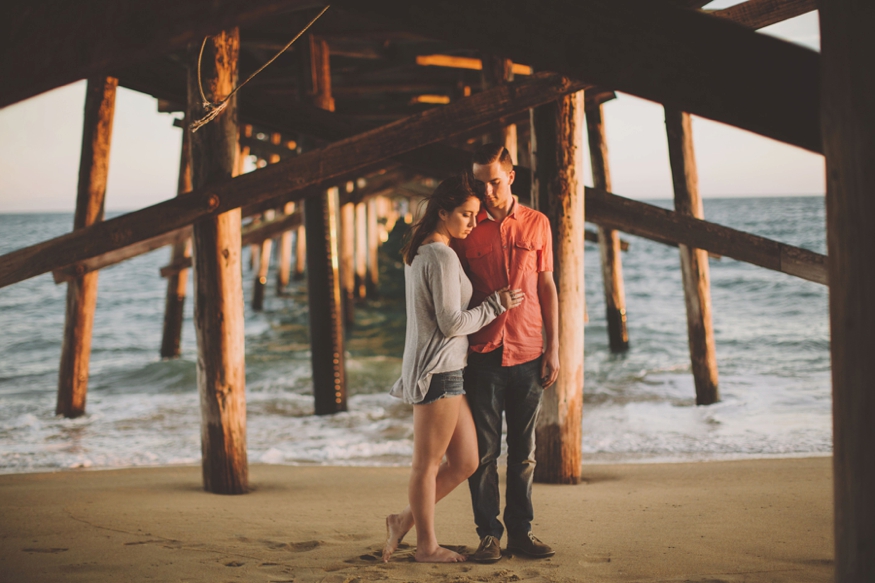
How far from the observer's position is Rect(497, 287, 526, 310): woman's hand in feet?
8.32

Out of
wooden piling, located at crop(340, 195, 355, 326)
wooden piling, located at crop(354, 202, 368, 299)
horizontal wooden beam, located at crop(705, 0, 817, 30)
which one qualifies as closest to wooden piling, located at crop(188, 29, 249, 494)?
horizontal wooden beam, located at crop(705, 0, 817, 30)

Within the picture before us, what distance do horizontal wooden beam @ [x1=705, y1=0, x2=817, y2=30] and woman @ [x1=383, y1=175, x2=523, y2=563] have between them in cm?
235

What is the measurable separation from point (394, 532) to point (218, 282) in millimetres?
1789

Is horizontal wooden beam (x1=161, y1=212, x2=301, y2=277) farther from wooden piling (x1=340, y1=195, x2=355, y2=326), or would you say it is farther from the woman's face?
the woman's face

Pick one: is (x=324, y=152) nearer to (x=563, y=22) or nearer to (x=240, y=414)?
(x=240, y=414)

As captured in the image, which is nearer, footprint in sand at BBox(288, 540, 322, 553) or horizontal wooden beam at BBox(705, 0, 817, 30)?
footprint in sand at BBox(288, 540, 322, 553)

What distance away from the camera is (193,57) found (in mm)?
3607

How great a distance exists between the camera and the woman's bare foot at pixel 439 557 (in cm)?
256

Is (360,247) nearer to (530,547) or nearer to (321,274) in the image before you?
(321,274)

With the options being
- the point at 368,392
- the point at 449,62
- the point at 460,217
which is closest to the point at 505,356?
the point at 460,217

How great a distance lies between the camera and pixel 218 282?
3785 mm

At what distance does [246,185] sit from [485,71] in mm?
3182

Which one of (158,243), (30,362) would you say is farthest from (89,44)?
(30,362)

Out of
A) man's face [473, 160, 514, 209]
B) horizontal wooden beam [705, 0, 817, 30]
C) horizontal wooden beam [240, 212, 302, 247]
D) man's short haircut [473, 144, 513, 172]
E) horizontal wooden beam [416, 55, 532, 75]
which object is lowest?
man's face [473, 160, 514, 209]
